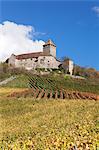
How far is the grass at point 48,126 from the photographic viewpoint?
10.2 m

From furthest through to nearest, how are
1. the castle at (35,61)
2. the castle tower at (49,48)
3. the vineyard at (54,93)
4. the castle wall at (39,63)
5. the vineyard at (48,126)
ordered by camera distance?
the castle tower at (49,48) → the castle at (35,61) → the castle wall at (39,63) → the vineyard at (54,93) → the vineyard at (48,126)

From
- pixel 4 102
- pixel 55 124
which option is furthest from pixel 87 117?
pixel 4 102

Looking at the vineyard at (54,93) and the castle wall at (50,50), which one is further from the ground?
the castle wall at (50,50)

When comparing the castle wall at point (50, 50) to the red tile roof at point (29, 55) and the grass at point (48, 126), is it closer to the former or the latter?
the red tile roof at point (29, 55)

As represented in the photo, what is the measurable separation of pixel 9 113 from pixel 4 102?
3589mm

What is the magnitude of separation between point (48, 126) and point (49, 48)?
105 m

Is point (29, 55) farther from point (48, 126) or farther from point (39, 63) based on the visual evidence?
point (48, 126)

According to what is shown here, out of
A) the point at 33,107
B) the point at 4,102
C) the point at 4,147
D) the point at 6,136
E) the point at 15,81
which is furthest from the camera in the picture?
the point at 15,81

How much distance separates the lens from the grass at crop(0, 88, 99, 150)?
33.5 feet

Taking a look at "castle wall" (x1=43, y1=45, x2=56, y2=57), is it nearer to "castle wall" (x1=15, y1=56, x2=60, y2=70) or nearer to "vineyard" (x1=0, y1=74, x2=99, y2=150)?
"castle wall" (x1=15, y1=56, x2=60, y2=70)

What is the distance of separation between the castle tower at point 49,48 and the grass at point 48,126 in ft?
319

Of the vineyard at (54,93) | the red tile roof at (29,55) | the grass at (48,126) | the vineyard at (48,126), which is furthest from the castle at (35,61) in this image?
the grass at (48,126)

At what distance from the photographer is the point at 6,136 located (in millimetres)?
12344

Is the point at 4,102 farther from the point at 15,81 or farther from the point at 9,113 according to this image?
the point at 15,81
